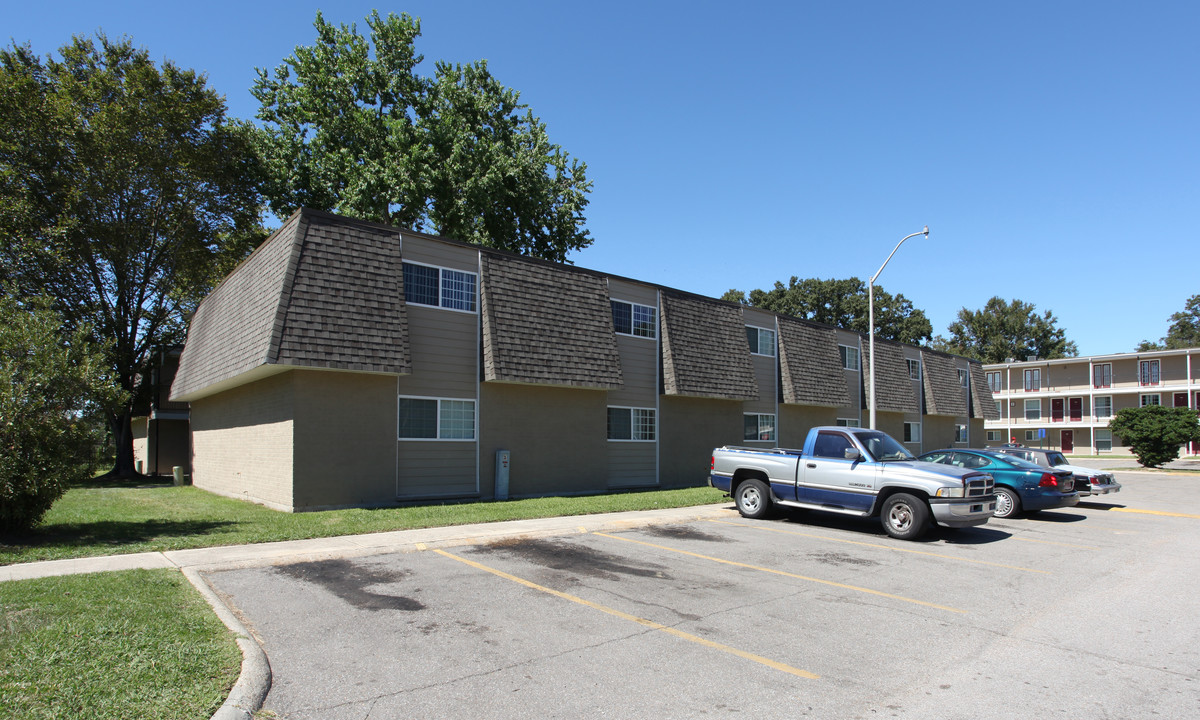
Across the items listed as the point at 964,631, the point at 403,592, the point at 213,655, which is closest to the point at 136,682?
the point at 213,655

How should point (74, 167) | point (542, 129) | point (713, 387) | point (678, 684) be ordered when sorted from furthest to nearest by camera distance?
point (542, 129)
point (74, 167)
point (713, 387)
point (678, 684)

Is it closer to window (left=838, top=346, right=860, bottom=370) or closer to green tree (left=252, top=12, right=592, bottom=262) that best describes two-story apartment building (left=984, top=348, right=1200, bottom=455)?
window (left=838, top=346, right=860, bottom=370)

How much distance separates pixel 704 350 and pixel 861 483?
11.2m

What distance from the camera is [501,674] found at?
5.40 m

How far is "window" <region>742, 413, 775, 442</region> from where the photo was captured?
26.2 metres

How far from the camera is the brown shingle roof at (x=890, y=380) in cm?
3203

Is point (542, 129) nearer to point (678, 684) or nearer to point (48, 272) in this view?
point (48, 272)

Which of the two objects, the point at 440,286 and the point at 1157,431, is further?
the point at 1157,431

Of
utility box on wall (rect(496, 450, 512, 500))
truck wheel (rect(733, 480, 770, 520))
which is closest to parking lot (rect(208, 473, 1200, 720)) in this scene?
truck wheel (rect(733, 480, 770, 520))

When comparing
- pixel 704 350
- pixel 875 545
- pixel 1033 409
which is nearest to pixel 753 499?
pixel 875 545

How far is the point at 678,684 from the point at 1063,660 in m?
3.50

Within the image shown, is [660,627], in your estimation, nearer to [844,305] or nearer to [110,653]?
[110,653]

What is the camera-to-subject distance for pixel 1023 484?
15828mm

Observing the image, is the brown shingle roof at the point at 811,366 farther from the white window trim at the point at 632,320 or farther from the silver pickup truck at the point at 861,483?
the silver pickup truck at the point at 861,483
